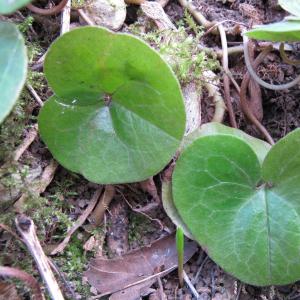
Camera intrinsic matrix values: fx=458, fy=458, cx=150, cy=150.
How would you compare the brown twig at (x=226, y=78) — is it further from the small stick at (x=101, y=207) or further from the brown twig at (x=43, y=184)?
the brown twig at (x=43, y=184)

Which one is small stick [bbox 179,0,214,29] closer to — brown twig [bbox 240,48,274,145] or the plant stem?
brown twig [bbox 240,48,274,145]

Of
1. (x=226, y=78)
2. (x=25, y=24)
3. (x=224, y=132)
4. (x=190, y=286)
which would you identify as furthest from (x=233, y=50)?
(x=190, y=286)

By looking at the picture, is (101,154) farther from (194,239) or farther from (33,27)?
(33,27)

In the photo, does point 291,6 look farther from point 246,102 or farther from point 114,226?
point 114,226

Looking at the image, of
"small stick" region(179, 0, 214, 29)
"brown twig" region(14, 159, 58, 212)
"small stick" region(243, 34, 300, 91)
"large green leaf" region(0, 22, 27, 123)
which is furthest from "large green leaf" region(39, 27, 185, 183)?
"small stick" region(179, 0, 214, 29)

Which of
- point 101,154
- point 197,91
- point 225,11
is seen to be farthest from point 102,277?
point 225,11

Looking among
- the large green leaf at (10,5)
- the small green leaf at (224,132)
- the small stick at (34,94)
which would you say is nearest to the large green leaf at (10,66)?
the large green leaf at (10,5)

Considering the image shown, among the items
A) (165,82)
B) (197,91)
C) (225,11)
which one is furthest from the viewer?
(225,11)
